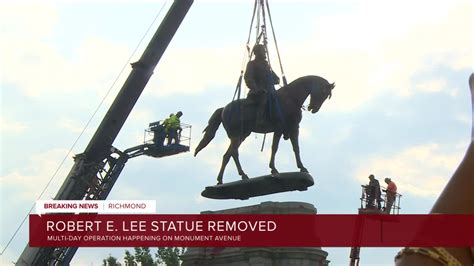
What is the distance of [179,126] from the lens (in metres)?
23.7

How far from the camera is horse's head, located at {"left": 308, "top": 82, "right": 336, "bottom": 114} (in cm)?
1639

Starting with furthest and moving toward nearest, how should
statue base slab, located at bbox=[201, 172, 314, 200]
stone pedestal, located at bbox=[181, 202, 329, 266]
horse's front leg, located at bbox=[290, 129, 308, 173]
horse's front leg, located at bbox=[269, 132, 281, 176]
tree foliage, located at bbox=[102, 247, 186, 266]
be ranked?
tree foliage, located at bbox=[102, 247, 186, 266], stone pedestal, located at bbox=[181, 202, 329, 266], horse's front leg, located at bbox=[290, 129, 308, 173], horse's front leg, located at bbox=[269, 132, 281, 176], statue base slab, located at bbox=[201, 172, 314, 200]

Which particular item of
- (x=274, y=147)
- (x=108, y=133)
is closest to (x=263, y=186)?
(x=274, y=147)

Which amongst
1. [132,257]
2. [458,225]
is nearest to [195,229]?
[458,225]

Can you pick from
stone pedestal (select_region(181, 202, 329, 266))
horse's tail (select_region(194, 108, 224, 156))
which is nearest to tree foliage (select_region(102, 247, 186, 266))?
stone pedestal (select_region(181, 202, 329, 266))

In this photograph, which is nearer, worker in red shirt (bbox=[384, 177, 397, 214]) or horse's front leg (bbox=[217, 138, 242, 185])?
horse's front leg (bbox=[217, 138, 242, 185])

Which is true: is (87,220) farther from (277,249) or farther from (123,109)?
(277,249)

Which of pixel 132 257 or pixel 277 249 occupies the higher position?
pixel 132 257

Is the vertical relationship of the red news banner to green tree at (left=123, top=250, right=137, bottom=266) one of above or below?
below

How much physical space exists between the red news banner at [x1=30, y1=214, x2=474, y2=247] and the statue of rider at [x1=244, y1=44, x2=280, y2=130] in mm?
2677

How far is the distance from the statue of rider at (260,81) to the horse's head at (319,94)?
1076 mm

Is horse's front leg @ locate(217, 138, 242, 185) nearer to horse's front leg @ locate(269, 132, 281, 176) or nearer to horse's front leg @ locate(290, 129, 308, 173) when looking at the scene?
horse's front leg @ locate(269, 132, 281, 176)

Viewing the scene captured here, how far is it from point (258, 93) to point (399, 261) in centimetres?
1405

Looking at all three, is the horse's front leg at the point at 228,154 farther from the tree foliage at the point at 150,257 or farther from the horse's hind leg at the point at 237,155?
the tree foliage at the point at 150,257
